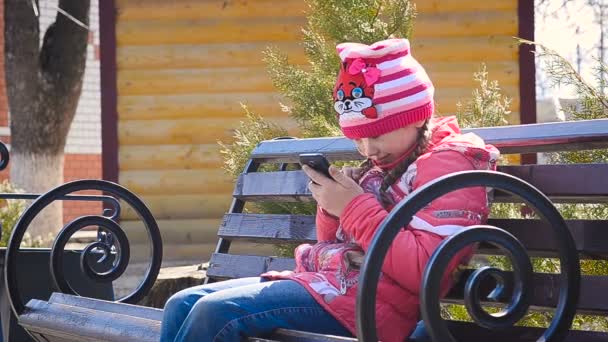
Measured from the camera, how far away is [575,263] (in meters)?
2.49

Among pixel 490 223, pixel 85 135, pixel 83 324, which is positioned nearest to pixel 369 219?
pixel 490 223

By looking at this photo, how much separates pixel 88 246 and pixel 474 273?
5.95ft

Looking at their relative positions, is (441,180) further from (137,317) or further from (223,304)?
(137,317)

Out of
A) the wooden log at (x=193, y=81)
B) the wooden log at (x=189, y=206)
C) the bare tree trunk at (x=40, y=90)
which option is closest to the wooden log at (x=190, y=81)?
the wooden log at (x=193, y=81)

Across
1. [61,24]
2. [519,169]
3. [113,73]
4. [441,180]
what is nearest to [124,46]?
[113,73]

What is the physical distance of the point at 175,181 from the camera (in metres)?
9.36

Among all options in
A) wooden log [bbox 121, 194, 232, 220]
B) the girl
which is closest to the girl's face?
the girl

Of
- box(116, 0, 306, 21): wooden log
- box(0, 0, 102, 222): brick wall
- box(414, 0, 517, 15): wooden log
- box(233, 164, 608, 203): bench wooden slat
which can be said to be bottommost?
box(0, 0, 102, 222): brick wall

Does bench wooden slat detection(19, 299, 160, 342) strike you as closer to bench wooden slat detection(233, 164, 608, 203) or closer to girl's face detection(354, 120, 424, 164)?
girl's face detection(354, 120, 424, 164)

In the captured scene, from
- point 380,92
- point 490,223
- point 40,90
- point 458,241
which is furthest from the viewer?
point 40,90

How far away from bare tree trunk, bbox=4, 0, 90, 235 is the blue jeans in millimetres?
9067

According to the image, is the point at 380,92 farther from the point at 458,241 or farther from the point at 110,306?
the point at 110,306

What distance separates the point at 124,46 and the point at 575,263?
721cm

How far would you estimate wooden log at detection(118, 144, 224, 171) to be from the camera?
30.7 feet
